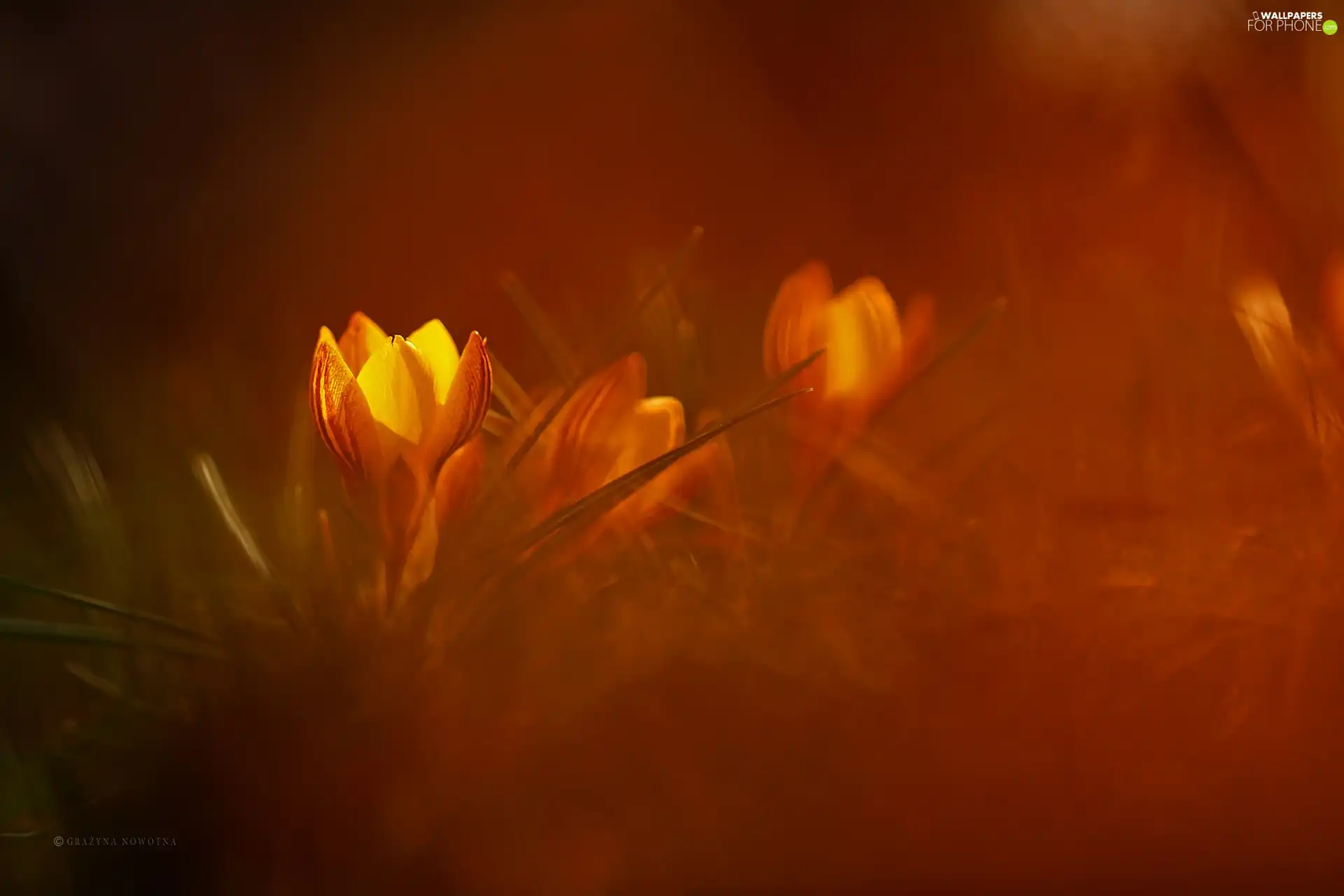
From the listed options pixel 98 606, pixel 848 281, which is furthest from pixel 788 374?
pixel 848 281

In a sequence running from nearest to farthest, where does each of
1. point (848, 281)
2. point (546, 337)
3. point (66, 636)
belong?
point (66, 636), point (546, 337), point (848, 281)

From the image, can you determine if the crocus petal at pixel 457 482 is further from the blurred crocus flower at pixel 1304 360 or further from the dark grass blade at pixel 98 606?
the blurred crocus flower at pixel 1304 360

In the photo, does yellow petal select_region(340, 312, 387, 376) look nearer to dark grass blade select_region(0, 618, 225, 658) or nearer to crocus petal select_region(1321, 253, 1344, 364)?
dark grass blade select_region(0, 618, 225, 658)

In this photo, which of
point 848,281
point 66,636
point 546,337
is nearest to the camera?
point 66,636

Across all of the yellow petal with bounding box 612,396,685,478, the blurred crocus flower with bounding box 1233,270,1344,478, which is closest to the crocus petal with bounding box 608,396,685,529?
the yellow petal with bounding box 612,396,685,478

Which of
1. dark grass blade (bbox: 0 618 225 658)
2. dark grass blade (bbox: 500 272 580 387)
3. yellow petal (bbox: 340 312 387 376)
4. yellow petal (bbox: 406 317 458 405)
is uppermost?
dark grass blade (bbox: 500 272 580 387)

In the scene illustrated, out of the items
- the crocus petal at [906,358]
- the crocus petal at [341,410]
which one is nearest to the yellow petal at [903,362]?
the crocus petal at [906,358]

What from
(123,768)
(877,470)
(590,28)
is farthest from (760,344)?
(590,28)

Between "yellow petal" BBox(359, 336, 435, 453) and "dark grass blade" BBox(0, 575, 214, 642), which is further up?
"yellow petal" BBox(359, 336, 435, 453)

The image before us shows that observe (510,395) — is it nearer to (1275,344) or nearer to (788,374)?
(788,374)
